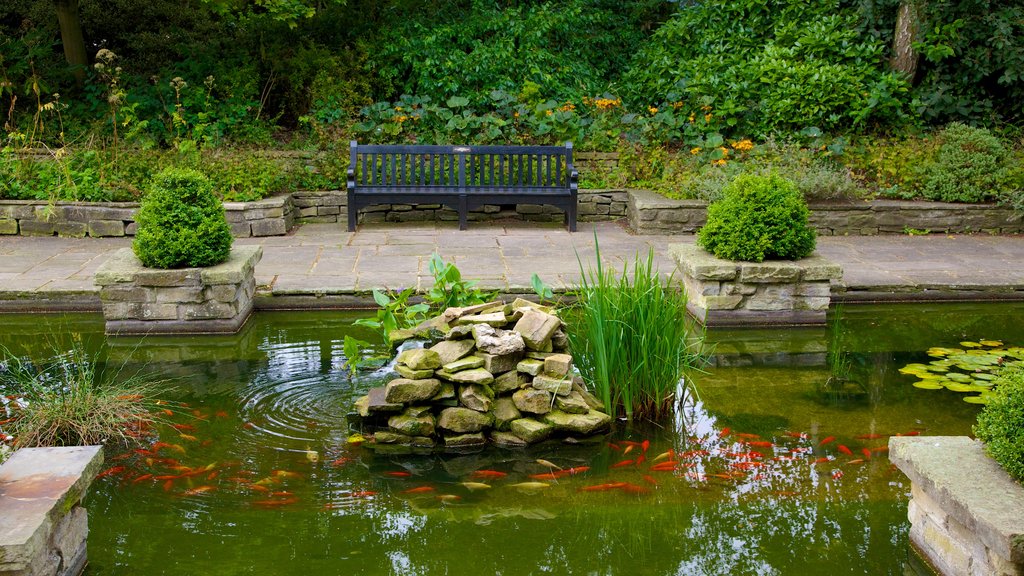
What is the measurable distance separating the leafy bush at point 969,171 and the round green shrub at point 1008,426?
22.6ft

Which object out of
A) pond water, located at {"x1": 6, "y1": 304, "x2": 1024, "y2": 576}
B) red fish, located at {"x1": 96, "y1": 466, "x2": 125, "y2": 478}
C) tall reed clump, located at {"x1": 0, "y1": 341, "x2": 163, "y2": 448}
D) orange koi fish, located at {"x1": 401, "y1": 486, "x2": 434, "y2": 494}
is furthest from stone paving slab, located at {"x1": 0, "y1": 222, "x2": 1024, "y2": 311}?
red fish, located at {"x1": 96, "y1": 466, "x2": 125, "y2": 478}

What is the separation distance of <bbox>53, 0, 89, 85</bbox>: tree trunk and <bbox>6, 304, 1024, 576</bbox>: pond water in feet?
22.2

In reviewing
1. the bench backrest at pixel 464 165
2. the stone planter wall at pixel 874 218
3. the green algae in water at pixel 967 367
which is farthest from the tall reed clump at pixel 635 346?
the bench backrest at pixel 464 165

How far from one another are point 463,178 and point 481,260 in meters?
1.89

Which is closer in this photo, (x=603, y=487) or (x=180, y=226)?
(x=603, y=487)

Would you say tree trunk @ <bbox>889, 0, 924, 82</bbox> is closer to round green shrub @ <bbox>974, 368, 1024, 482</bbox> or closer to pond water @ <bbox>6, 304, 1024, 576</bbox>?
pond water @ <bbox>6, 304, 1024, 576</bbox>

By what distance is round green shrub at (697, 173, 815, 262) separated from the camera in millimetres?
6559

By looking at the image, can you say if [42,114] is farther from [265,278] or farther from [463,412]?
[463,412]

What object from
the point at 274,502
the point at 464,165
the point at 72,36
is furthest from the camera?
the point at 72,36

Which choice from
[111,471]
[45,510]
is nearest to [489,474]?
[111,471]

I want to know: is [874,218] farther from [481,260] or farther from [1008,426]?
[1008,426]

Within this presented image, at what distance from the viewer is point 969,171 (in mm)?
9570

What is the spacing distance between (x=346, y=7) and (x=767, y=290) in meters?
7.50

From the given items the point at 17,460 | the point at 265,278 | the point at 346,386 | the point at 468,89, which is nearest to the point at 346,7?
the point at 468,89
